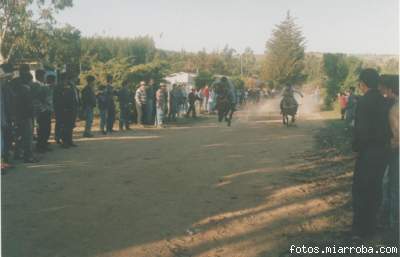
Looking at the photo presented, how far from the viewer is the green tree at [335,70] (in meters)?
18.3

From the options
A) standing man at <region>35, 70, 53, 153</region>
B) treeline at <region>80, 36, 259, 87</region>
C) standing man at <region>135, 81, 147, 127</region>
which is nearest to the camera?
standing man at <region>35, 70, 53, 153</region>

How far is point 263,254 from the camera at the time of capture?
5.49 m

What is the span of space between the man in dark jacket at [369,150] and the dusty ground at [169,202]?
0.56 meters

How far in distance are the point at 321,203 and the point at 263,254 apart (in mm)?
2447

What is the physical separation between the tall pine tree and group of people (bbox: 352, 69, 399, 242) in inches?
1251

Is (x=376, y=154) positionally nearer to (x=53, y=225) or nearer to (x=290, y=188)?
(x=290, y=188)

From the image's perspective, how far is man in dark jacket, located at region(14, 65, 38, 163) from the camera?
406 inches

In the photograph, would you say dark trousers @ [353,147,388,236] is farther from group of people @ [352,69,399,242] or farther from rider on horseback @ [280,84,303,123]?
rider on horseback @ [280,84,303,123]

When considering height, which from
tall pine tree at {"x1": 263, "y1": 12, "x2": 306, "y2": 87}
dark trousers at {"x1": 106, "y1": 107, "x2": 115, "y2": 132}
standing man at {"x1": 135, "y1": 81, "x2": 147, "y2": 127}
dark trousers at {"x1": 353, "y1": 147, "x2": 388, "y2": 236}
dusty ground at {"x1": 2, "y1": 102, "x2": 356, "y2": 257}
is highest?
tall pine tree at {"x1": 263, "y1": 12, "x2": 306, "y2": 87}

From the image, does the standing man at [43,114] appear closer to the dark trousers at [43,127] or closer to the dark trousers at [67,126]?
the dark trousers at [43,127]

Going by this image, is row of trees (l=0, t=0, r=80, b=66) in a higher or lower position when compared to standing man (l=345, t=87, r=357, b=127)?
higher

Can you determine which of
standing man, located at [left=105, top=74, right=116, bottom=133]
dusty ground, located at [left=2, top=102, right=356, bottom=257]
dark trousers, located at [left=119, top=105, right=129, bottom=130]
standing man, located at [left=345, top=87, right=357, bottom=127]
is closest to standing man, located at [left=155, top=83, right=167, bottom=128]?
dark trousers, located at [left=119, top=105, right=129, bottom=130]

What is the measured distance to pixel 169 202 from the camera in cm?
750

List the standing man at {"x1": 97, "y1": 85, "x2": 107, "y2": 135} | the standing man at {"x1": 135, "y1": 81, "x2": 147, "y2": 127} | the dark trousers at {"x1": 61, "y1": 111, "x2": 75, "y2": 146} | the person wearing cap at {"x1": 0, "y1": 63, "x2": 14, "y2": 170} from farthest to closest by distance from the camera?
the standing man at {"x1": 135, "y1": 81, "x2": 147, "y2": 127}, the standing man at {"x1": 97, "y1": 85, "x2": 107, "y2": 135}, the dark trousers at {"x1": 61, "y1": 111, "x2": 75, "y2": 146}, the person wearing cap at {"x1": 0, "y1": 63, "x2": 14, "y2": 170}
